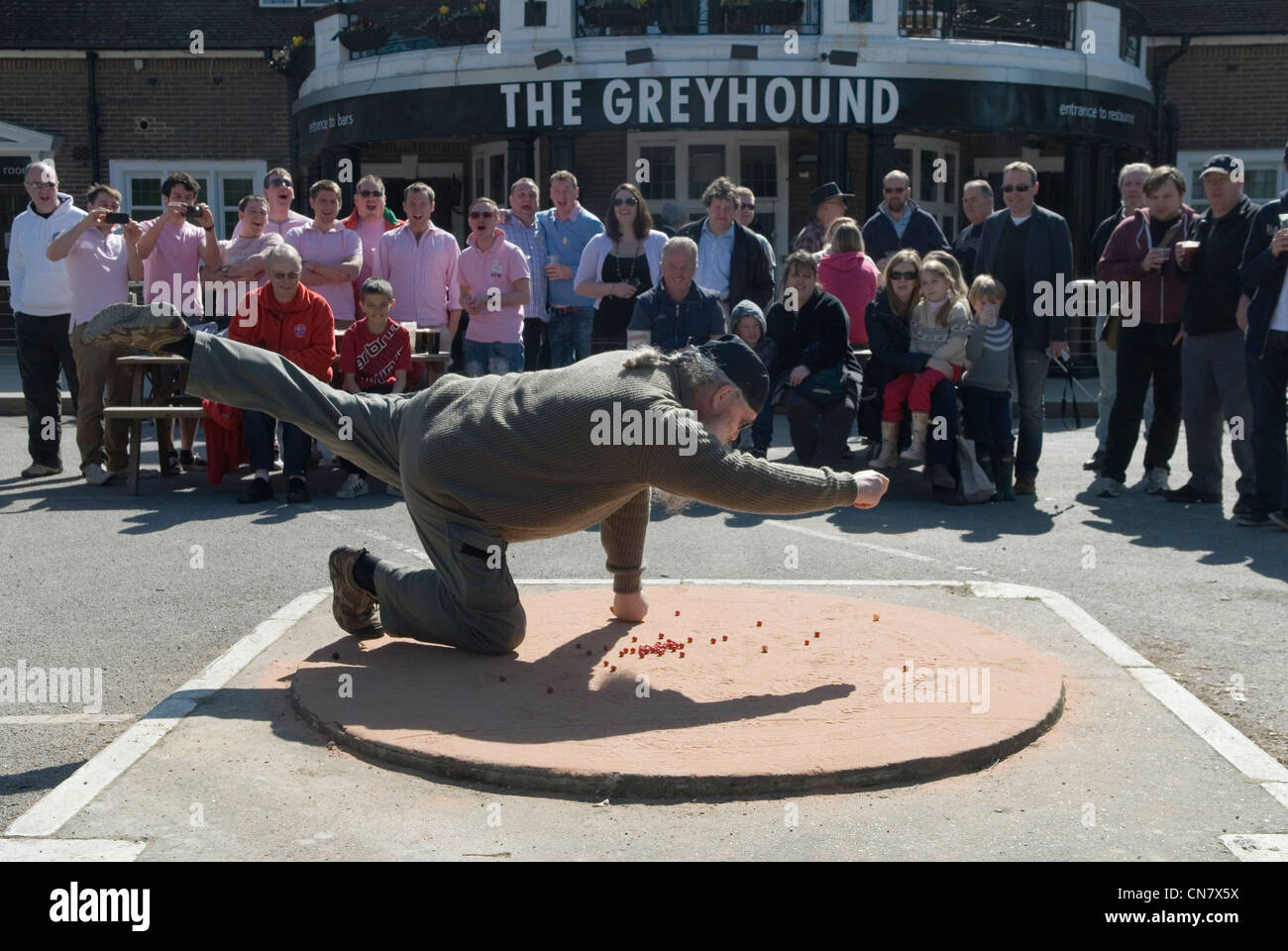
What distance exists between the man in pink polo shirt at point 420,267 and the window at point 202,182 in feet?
49.7

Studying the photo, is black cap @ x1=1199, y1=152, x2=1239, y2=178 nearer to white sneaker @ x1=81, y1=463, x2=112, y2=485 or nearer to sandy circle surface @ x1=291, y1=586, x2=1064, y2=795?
sandy circle surface @ x1=291, y1=586, x2=1064, y2=795

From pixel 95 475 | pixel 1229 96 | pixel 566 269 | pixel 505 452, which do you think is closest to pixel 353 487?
pixel 95 475

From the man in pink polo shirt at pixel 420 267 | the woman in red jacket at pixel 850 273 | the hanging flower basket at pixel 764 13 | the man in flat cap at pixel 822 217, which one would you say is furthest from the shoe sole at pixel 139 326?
the hanging flower basket at pixel 764 13

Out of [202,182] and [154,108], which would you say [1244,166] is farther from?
[154,108]

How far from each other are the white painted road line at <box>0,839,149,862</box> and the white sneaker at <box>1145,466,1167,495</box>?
841 centimetres

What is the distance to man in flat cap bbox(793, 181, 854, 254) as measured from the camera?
1343cm

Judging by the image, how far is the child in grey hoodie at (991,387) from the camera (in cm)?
1033

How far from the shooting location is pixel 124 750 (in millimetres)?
4898

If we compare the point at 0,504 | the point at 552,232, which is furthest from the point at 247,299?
the point at 552,232

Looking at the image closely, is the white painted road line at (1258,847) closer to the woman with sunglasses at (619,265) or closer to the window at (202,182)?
the woman with sunglasses at (619,265)

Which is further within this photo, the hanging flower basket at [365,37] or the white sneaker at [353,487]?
the hanging flower basket at [365,37]

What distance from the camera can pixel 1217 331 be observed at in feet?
32.4

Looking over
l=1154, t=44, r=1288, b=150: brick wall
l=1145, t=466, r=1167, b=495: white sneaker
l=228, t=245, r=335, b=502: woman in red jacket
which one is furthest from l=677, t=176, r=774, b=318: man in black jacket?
l=1154, t=44, r=1288, b=150: brick wall

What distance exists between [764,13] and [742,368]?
1601cm
